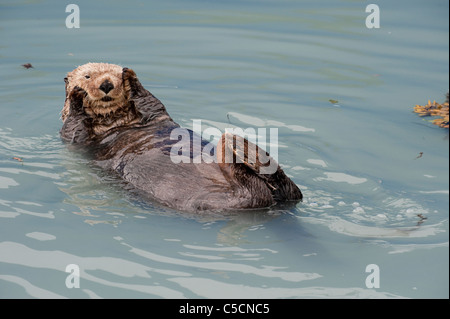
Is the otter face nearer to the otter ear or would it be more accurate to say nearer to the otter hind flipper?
the otter ear

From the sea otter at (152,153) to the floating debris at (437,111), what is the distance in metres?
2.56

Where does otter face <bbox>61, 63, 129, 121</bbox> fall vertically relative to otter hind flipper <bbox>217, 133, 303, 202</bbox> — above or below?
above

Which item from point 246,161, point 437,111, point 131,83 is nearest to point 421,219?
point 246,161

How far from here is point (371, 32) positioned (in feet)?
31.3

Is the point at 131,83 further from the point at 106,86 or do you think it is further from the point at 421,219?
the point at 421,219

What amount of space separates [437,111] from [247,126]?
2.01m

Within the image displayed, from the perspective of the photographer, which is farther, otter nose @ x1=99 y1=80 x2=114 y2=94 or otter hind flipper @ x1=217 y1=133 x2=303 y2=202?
otter nose @ x1=99 y1=80 x2=114 y2=94

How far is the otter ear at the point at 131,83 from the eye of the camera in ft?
19.1

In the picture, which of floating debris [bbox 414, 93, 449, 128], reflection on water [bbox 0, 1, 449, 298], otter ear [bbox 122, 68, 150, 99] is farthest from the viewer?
floating debris [bbox 414, 93, 449, 128]

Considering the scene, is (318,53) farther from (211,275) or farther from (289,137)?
(211,275)

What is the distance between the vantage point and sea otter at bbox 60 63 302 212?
14.7 ft

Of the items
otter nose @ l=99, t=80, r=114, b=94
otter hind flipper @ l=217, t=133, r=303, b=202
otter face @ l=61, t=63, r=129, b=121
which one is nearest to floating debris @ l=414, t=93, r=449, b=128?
otter hind flipper @ l=217, t=133, r=303, b=202

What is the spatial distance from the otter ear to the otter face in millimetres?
28

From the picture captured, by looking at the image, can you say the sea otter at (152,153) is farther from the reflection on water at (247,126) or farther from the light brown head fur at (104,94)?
the reflection on water at (247,126)
